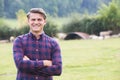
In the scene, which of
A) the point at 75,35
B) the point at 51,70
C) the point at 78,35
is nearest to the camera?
the point at 51,70

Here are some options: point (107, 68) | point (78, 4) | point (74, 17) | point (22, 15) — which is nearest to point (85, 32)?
point (74, 17)

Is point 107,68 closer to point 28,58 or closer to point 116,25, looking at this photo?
point 28,58

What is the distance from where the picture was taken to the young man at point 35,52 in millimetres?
4535

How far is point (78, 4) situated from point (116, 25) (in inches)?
2233

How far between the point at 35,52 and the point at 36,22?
0.34 meters

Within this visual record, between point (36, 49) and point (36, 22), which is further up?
point (36, 22)

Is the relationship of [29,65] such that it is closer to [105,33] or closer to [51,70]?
[51,70]

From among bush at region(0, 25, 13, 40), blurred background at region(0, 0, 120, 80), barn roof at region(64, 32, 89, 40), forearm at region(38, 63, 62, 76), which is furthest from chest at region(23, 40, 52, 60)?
bush at region(0, 25, 13, 40)

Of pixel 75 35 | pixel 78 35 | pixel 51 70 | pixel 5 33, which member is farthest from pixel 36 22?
pixel 5 33

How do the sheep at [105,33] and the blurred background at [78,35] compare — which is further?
the sheep at [105,33]

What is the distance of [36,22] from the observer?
4.50 metres

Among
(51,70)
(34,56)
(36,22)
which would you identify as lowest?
(51,70)

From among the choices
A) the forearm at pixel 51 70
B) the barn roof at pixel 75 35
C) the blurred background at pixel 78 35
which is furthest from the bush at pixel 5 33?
the forearm at pixel 51 70

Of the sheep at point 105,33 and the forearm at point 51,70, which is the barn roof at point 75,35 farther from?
the forearm at point 51,70
